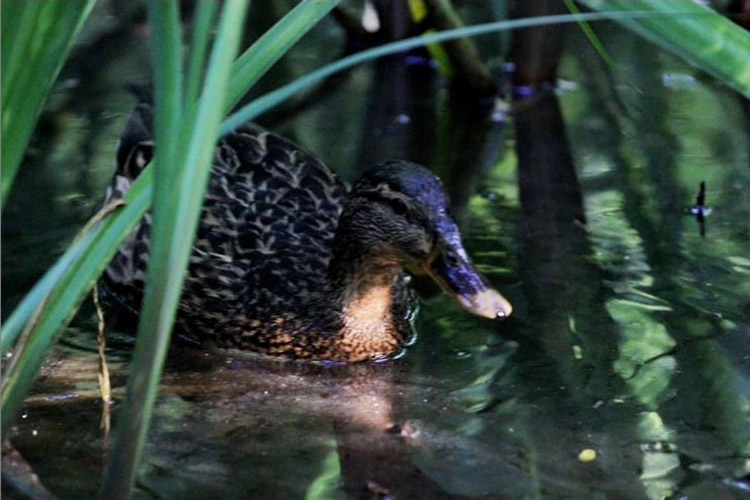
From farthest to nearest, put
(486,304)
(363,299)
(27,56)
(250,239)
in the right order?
(250,239) < (363,299) < (486,304) < (27,56)

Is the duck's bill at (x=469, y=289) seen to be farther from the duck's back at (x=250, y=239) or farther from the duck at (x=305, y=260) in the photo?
the duck's back at (x=250, y=239)

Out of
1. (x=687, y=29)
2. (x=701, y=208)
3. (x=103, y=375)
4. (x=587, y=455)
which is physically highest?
(x=687, y=29)

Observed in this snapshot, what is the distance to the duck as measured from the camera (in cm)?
475

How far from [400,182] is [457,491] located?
52.7 inches

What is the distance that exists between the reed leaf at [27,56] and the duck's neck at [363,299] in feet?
7.68

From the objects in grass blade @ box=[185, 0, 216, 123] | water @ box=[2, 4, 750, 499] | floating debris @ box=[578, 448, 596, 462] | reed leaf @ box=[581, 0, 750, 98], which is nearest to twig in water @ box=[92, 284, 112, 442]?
water @ box=[2, 4, 750, 499]

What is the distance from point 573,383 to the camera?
4.54 meters

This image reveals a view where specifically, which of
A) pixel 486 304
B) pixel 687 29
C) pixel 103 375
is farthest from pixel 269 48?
pixel 486 304

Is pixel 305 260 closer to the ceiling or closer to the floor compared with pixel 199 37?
closer to the floor

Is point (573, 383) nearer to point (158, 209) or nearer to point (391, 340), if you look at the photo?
point (391, 340)

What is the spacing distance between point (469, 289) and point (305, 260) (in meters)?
0.85

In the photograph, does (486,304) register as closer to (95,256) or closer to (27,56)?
(95,256)

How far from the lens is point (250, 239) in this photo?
5148 mm

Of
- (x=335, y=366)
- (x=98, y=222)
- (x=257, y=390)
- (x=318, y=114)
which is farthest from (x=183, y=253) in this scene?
→ (x=318, y=114)
